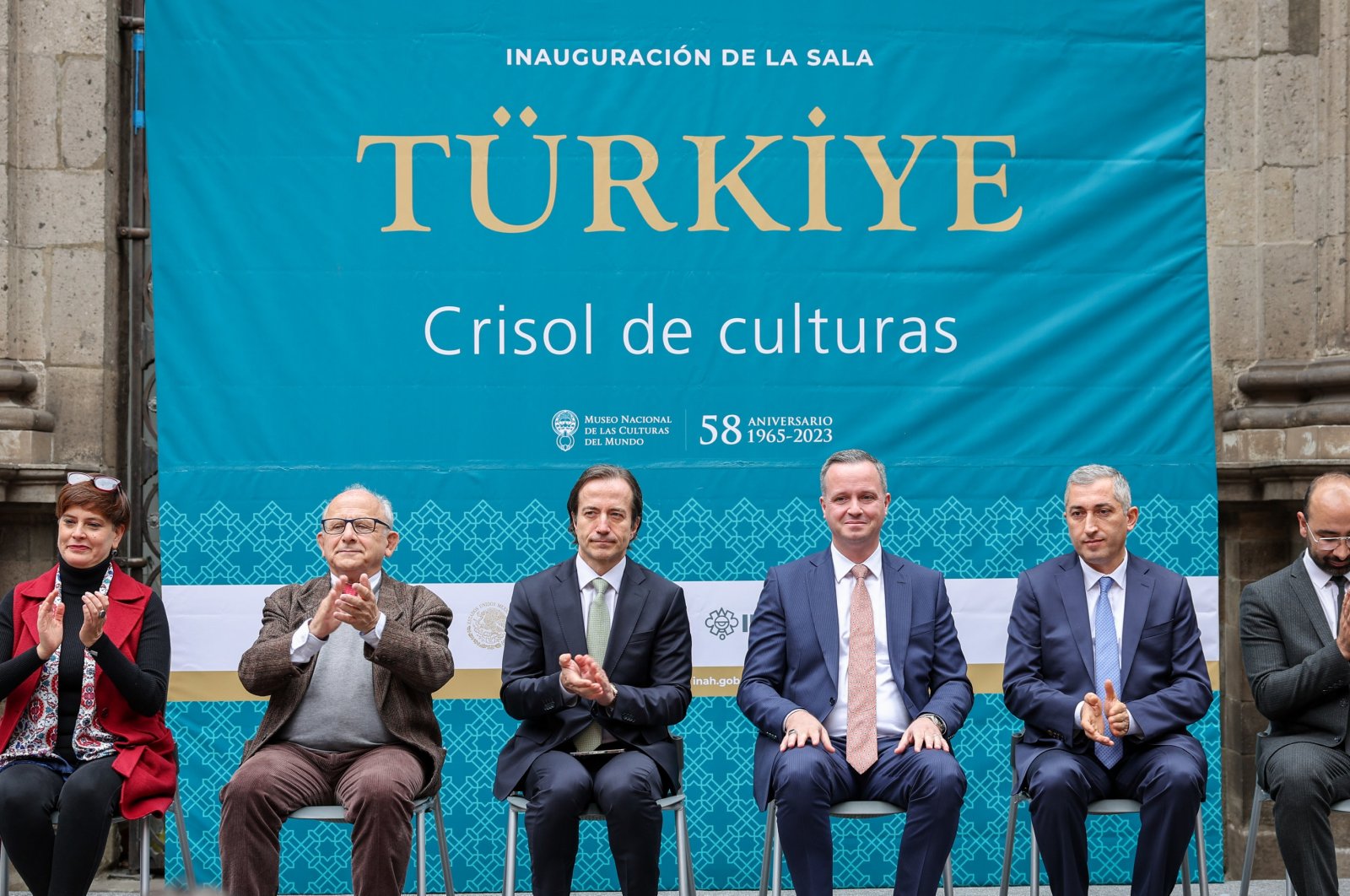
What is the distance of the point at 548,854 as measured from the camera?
3.93 m

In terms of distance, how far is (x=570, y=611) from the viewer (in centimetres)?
424

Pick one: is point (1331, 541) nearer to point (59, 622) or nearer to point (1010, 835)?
point (1010, 835)

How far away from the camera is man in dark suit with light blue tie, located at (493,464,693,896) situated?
3.94 m

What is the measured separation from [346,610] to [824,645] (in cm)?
141

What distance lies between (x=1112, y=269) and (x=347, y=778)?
11.1ft

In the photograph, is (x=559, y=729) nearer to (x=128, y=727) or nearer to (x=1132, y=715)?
(x=128, y=727)

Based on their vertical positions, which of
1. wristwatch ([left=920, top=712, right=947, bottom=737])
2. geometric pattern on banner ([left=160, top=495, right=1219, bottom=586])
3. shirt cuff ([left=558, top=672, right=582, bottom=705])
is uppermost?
geometric pattern on banner ([left=160, top=495, right=1219, bottom=586])

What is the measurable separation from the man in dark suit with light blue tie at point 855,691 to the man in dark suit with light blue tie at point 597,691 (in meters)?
0.29

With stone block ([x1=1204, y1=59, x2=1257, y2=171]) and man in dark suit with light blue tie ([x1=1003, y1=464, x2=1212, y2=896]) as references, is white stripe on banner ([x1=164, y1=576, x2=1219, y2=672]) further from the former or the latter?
stone block ([x1=1204, y1=59, x2=1257, y2=171])

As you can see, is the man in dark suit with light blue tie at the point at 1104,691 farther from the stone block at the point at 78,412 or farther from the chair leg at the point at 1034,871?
the stone block at the point at 78,412

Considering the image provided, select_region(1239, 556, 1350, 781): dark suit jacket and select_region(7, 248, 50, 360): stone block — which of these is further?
select_region(7, 248, 50, 360): stone block

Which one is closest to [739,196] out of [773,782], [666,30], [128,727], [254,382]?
[666,30]

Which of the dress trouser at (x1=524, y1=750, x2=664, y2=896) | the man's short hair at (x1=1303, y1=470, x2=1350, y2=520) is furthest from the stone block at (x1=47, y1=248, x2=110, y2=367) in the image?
the man's short hair at (x1=1303, y1=470, x2=1350, y2=520)

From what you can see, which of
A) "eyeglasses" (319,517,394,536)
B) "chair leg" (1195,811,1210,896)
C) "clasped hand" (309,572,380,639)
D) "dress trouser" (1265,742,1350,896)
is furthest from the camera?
"eyeglasses" (319,517,394,536)
